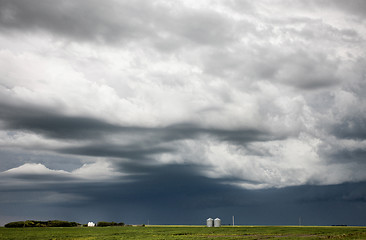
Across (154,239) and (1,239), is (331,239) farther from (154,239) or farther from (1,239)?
(1,239)

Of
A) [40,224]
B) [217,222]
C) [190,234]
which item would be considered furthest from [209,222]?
[40,224]

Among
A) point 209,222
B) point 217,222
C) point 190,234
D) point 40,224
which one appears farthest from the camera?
point 40,224

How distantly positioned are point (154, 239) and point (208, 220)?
79.8 m

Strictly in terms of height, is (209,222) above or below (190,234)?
above

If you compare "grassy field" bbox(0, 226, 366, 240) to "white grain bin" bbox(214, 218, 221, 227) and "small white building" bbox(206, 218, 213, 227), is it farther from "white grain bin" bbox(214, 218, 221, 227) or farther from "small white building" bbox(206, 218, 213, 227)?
"small white building" bbox(206, 218, 213, 227)

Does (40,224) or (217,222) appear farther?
(40,224)

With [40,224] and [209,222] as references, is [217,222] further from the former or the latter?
[40,224]

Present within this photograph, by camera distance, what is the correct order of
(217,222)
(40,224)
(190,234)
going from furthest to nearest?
(40,224), (217,222), (190,234)

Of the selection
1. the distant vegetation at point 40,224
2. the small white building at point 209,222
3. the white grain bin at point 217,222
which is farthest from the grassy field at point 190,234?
the distant vegetation at point 40,224

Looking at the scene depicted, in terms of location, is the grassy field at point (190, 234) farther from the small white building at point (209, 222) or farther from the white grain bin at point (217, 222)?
the small white building at point (209, 222)

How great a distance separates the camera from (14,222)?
172750 mm

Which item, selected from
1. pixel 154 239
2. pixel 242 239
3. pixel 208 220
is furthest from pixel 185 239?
pixel 208 220

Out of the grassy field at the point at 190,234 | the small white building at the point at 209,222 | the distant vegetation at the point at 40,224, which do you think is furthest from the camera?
the distant vegetation at the point at 40,224

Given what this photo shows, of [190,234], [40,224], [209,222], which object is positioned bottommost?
[40,224]
